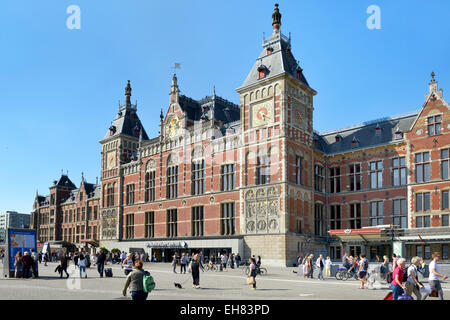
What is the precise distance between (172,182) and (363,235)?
2321 cm

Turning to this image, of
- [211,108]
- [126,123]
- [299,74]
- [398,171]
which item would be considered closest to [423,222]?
[398,171]

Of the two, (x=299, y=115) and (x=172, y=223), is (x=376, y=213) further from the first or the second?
(x=172, y=223)

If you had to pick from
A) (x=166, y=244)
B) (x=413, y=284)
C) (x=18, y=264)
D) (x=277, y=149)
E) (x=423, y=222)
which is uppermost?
(x=277, y=149)

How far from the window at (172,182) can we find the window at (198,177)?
305 cm

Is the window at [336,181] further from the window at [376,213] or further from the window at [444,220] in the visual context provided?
the window at [444,220]

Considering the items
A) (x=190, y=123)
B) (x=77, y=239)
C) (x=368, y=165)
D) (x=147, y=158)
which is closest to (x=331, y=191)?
(x=368, y=165)

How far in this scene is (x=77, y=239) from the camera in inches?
3007

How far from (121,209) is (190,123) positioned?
53.3 feet

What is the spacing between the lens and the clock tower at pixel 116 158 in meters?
60.2

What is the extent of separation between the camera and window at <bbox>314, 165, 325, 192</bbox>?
4538cm

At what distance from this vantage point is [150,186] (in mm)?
55656


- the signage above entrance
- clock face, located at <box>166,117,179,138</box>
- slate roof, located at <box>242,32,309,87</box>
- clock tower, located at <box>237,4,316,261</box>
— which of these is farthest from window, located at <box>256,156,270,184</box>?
clock face, located at <box>166,117,179,138</box>

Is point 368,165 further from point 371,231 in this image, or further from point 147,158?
point 147,158

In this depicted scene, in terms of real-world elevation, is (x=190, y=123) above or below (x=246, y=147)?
above
